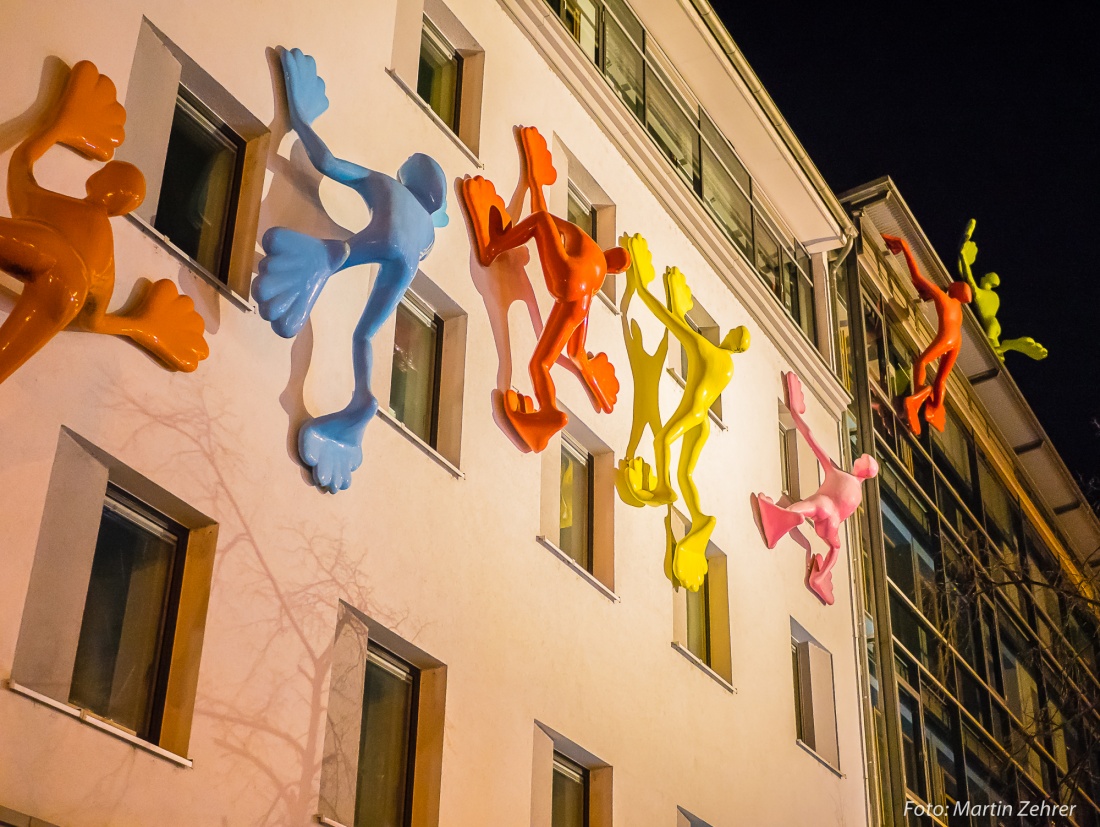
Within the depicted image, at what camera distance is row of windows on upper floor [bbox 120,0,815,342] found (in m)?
9.89

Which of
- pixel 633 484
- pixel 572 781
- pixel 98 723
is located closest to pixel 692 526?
pixel 633 484

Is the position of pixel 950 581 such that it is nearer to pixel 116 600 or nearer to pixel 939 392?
pixel 939 392

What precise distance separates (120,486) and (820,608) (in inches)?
425

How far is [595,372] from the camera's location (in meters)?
13.7

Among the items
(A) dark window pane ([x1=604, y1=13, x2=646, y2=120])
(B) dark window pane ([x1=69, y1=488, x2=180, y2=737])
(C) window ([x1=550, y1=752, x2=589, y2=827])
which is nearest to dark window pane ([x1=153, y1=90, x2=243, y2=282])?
(B) dark window pane ([x1=69, y1=488, x2=180, y2=737])

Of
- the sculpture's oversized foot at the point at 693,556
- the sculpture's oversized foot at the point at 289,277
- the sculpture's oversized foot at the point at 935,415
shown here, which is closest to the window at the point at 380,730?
the sculpture's oversized foot at the point at 289,277

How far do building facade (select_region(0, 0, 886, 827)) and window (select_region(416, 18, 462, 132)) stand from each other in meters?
0.04

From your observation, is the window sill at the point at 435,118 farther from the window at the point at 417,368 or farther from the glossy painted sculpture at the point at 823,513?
the glossy painted sculpture at the point at 823,513

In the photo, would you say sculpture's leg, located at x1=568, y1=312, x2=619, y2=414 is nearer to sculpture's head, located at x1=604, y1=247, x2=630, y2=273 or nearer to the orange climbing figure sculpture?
sculpture's head, located at x1=604, y1=247, x2=630, y2=273

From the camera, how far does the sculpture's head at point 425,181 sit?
11445 mm

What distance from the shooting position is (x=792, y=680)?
53.3 feet

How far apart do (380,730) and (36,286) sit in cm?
424

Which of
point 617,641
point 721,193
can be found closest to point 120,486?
point 617,641

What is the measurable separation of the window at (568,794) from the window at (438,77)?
231 inches
